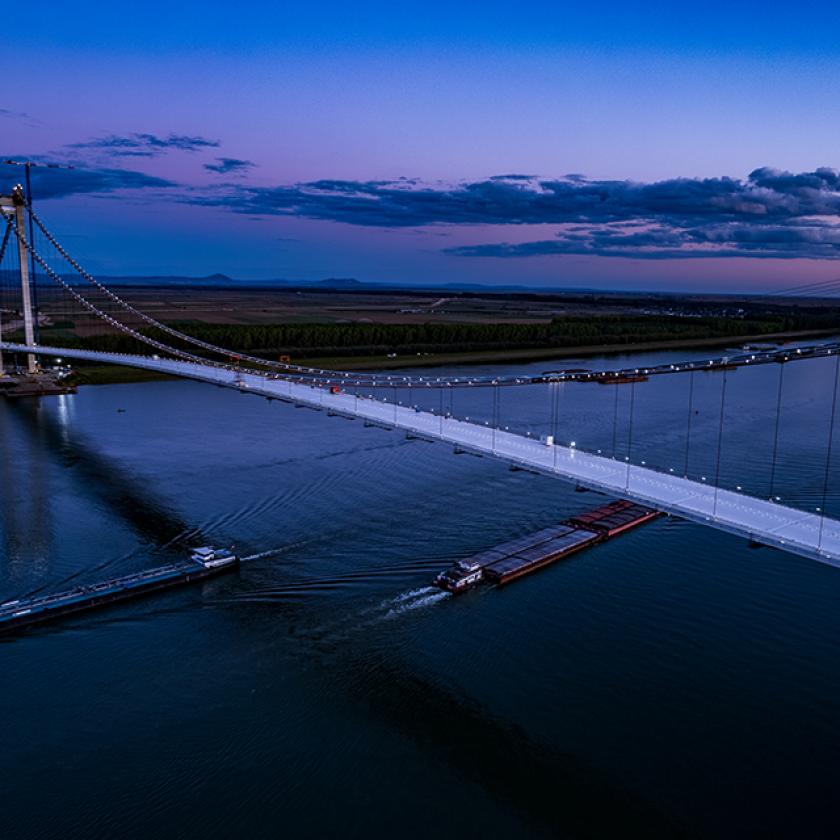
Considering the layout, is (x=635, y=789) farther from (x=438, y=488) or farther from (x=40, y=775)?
(x=438, y=488)

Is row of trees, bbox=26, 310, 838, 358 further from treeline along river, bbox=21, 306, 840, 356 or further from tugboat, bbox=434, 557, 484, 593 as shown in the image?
tugboat, bbox=434, 557, 484, 593

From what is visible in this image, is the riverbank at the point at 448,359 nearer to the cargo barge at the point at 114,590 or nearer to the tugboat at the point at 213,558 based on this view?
the tugboat at the point at 213,558

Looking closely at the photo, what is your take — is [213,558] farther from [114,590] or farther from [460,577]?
[460,577]

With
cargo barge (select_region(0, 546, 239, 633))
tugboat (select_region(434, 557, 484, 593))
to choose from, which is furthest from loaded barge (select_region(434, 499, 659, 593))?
cargo barge (select_region(0, 546, 239, 633))

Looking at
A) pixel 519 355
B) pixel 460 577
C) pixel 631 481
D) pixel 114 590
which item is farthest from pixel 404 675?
pixel 519 355

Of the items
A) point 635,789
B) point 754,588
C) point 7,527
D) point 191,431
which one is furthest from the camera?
point 191,431

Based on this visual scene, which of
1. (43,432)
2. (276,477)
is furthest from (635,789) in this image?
(43,432)
